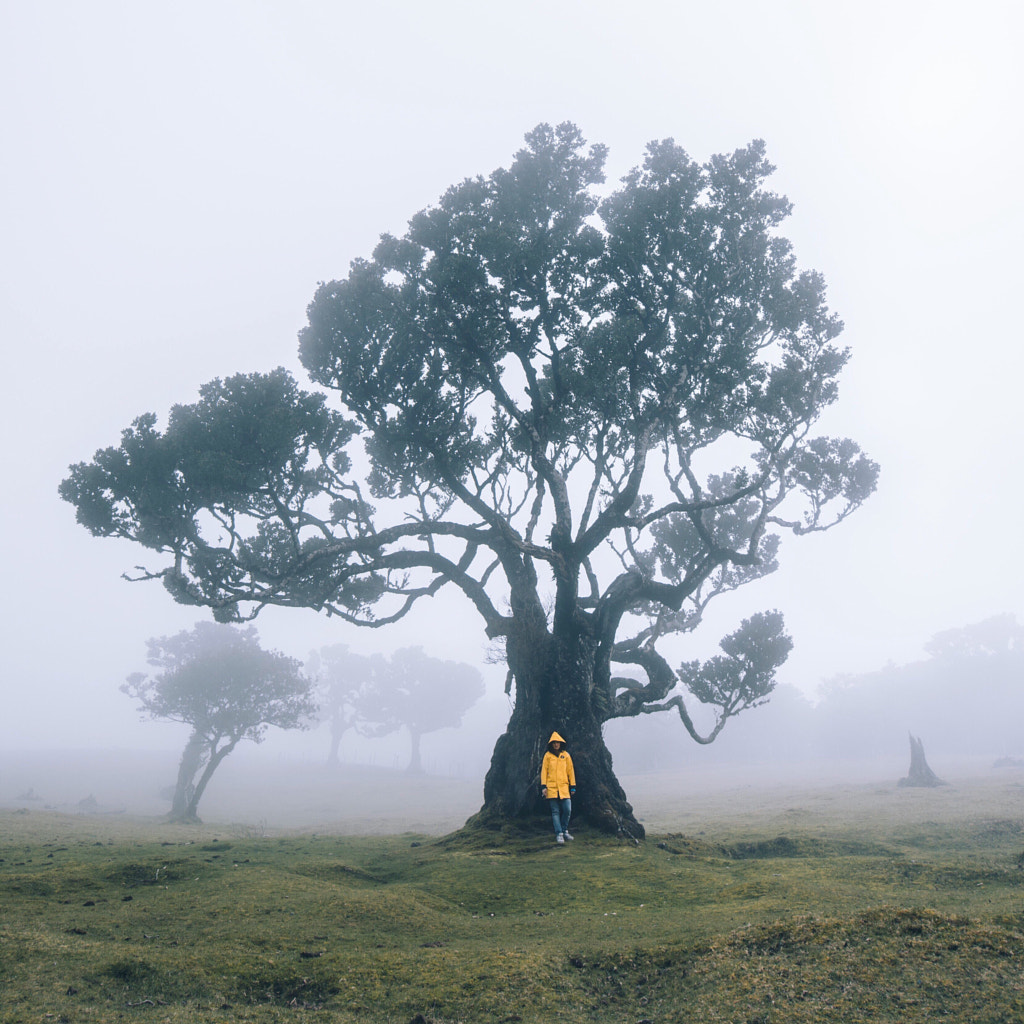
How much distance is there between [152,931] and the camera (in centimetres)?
798

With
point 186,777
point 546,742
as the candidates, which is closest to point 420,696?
point 186,777

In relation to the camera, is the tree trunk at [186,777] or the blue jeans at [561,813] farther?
the tree trunk at [186,777]

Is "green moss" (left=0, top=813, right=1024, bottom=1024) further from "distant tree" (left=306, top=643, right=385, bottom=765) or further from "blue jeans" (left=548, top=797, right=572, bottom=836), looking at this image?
"distant tree" (left=306, top=643, right=385, bottom=765)

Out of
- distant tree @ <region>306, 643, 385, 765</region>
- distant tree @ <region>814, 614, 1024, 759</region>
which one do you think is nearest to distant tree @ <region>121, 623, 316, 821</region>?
distant tree @ <region>306, 643, 385, 765</region>

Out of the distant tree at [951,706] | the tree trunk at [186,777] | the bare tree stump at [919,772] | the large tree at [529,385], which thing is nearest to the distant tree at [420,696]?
the tree trunk at [186,777]

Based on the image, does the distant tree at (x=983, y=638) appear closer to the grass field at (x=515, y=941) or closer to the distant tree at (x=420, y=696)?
the distant tree at (x=420, y=696)

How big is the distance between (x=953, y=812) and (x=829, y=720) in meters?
127

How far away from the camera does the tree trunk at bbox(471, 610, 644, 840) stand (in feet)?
56.7

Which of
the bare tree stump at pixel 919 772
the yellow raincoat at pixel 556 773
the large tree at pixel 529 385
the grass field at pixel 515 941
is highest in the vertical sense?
the large tree at pixel 529 385

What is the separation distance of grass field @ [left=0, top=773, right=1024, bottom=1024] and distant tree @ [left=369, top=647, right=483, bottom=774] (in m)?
118

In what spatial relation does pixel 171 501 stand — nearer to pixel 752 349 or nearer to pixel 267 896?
pixel 267 896

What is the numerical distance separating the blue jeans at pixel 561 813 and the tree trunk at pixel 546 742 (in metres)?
1.11

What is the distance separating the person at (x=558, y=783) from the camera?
1559 centimetres

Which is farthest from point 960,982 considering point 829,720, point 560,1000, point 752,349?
point 829,720
